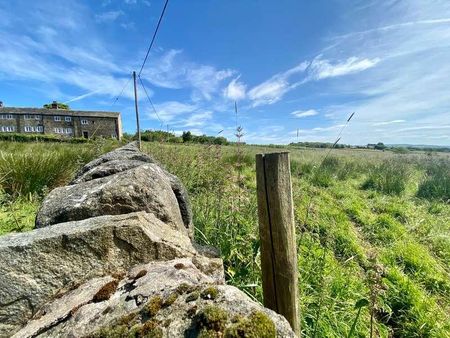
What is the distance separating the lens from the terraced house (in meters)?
55.2

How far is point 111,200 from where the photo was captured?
231 cm

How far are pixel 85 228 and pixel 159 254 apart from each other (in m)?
0.51

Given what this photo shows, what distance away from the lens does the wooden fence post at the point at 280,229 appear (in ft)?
5.99

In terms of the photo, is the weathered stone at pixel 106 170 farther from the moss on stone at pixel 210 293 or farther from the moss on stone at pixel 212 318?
the moss on stone at pixel 212 318

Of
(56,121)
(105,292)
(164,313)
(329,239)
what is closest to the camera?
(164,313)

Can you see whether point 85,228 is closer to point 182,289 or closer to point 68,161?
point 182,289

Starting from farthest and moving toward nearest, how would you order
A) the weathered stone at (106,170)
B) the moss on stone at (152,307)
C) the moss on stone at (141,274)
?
the weathered stone at (106,170), the moss on stone at (141,274), the moss on stone at (152,307)

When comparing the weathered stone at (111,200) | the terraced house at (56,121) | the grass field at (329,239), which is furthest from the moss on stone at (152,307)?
the terraced house at (56,121)

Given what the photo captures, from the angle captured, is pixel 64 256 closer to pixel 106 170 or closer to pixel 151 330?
pixel 151 330

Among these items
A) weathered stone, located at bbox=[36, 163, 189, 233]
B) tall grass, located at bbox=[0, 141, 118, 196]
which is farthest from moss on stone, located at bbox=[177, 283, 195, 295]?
tall grass, located at bbox=[0, 141, 118, 196]

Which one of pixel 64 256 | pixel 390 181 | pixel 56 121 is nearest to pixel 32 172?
pixel 64 256

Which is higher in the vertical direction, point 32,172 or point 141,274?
point 32,172

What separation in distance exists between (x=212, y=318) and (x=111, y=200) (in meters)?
1.60

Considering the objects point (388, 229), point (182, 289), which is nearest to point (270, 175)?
point (182, 289)
